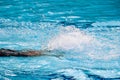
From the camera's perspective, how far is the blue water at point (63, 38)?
586 cm

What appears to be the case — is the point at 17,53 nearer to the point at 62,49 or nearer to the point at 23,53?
the point at 23,53

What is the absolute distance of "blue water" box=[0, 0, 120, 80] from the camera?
19.2 feet

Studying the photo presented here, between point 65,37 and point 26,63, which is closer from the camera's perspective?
point 26,63

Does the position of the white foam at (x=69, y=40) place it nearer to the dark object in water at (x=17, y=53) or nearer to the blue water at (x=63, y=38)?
the blue water at (x=63, y=38)

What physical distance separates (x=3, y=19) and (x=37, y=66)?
14.0 feet

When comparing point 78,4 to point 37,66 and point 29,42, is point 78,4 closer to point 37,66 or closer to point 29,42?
point 29,42

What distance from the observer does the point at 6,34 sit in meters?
8.28

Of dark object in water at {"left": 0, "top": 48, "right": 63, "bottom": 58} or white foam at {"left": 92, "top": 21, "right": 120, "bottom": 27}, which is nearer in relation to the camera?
dark object in water at {"left": 0, "top": 48, "right": 63, "bottom": 58}

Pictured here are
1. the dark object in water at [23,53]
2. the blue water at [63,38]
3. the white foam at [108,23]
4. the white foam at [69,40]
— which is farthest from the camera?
the white foam at [108,23]

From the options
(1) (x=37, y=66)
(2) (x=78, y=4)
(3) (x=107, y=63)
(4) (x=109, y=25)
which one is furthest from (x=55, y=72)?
(2) (x=78, y=4)

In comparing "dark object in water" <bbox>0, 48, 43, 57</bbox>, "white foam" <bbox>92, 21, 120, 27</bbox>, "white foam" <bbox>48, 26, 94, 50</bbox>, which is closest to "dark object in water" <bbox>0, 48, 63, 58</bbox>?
"dark object in water" <bbox>0, 48, 43, 57</bbox>

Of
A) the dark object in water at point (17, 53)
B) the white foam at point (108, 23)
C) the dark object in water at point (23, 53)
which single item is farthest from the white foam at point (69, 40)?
the white foam at point (108, 23)

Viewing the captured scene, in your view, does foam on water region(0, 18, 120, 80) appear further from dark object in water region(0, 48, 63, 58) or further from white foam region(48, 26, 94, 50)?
dark object in water region(0, 48, 63, 58)

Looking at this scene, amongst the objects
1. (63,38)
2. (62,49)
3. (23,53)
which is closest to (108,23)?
(63,38)
